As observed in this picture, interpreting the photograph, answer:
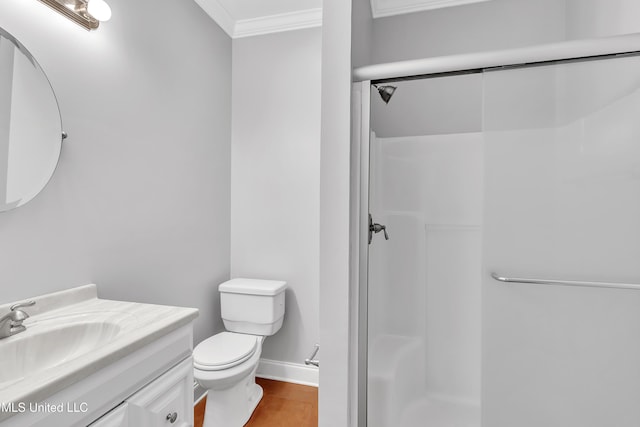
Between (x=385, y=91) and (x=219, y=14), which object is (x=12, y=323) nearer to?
(x=385, y=91)

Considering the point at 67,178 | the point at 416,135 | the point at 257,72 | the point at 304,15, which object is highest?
the point at 304,15

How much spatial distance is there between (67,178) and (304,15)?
1.73 meters

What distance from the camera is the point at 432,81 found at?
53.8 inches

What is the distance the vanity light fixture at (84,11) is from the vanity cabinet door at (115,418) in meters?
1.38

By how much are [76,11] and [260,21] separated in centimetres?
125

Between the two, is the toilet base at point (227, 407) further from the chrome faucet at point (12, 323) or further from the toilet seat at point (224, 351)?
the chrome faucet at point (12, 323)

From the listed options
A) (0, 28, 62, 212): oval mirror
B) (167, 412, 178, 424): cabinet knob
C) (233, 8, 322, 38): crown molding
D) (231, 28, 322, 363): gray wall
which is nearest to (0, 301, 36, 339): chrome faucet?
(0, 28, 62, 212): oval mirror

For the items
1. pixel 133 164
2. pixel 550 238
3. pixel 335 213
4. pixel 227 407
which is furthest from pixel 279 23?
pixel 227 407

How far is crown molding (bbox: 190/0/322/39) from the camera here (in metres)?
2.09

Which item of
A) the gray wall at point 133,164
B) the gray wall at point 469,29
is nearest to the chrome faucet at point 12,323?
the gray wall at point 133,164

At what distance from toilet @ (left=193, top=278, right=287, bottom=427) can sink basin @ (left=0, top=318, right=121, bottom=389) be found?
0.65 meters

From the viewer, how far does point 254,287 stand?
2.00 metres

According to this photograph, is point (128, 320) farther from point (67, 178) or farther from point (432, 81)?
point (432, 81)

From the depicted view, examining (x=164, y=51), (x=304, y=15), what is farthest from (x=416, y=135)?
(x=164, y=51)
